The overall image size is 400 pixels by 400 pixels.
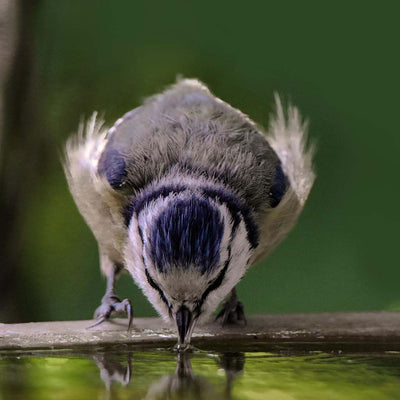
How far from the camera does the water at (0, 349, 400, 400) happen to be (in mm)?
1564

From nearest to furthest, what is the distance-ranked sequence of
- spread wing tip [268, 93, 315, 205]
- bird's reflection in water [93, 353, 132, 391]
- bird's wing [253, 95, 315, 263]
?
bird's reflection in water [93, 353, 132, 391] < bird's wing [253, 95, 315, 263] < spread wing tip [268, 93, 315, 205]

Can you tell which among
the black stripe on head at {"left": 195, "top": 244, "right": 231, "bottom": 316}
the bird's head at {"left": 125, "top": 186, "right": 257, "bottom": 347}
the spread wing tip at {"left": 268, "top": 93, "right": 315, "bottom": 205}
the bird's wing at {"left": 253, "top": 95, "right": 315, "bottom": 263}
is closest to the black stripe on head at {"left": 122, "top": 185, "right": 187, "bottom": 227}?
the bird's head at {"left": 125, "top": 186, "right": 257, "bottom": 347}

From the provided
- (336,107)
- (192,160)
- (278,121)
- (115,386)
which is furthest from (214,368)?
(336,107)

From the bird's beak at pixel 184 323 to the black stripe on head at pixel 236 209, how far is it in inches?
10.8

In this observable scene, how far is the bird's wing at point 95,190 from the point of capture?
96.0 inches


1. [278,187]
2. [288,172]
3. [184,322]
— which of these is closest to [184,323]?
[184,322]

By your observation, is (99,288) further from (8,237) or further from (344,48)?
(344,48)


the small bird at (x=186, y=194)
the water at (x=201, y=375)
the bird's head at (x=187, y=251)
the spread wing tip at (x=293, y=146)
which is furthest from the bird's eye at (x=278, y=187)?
the water at (x=201, y=375)

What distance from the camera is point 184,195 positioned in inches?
81.9

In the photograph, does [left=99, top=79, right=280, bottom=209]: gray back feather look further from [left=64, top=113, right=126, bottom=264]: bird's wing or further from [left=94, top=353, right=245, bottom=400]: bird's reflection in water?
[left=94, top=353, right=245, bottom=400]: bird's reflection in water

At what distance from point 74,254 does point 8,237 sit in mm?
768

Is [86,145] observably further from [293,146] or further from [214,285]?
[214,285]

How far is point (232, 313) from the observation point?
92.9 inches

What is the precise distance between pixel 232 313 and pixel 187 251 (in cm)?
51
